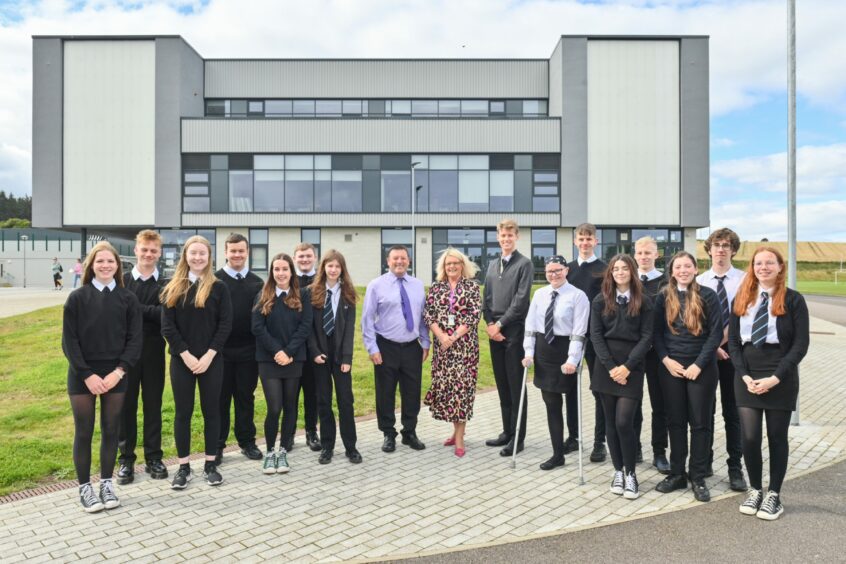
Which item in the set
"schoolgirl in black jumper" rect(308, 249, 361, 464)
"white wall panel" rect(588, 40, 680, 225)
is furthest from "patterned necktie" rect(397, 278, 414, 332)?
"white wall panel" rect(588, 40, 680, 225)

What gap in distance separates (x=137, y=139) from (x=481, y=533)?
1385 inches

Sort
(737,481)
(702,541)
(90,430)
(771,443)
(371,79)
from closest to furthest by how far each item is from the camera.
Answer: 1. (702,541)
2. (771,443)
3. (90,430)
4. (737,481)
5. (371,79)

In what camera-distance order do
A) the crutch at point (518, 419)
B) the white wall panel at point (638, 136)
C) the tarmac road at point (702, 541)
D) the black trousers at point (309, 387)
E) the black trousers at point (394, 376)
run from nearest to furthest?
1. the tarmac road at point (702, 541)
2. the crutch at point (518, 419)
3. the black trousers at point (309, 387)
4. the black trousers at point (394, 376)
5. the white wall panel at point (638, 136)

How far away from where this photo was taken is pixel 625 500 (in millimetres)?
4844

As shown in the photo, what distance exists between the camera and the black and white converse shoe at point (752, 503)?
4527 millimetres

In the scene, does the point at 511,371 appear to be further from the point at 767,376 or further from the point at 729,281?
the point at 767,376

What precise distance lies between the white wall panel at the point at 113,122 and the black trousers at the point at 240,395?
3131 cm

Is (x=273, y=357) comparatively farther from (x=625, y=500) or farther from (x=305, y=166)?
(x=305, y=166)

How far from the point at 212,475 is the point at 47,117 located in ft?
118

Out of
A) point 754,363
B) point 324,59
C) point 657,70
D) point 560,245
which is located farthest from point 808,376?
point 324,59

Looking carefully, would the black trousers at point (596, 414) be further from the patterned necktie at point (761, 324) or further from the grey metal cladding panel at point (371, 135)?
the grey metal cladding panel at point (371, 135)

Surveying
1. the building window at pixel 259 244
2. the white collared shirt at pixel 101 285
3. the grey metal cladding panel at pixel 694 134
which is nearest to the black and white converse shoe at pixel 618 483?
the white collared shirt at pixel 101 285

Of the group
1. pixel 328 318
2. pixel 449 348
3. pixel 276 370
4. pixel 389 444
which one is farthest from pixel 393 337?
pixel 276 370

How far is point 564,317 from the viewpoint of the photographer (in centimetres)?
554
